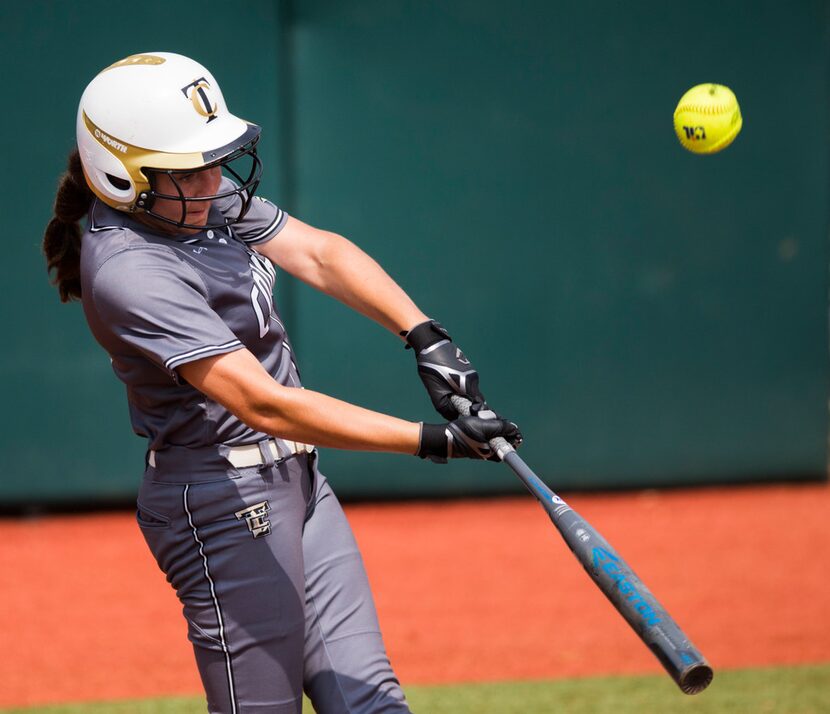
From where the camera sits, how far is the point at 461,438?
2867 mm

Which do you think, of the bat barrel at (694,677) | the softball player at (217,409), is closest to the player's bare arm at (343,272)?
the softball player at (217,409)

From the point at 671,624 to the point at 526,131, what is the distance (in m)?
5.58

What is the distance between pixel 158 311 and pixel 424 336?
29.7 inches

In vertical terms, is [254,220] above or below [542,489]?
above

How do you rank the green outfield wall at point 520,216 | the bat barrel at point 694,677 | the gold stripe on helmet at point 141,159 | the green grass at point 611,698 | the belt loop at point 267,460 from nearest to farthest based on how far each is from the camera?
the bat barrel at point 694,677, the gold stripe on helmet at point 141,159, the belt loop at point 267,460, the green grass at point 611,698, the green outfield wall at point 520,216

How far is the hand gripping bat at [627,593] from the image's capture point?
266 cm

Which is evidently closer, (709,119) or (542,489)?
(542,489)

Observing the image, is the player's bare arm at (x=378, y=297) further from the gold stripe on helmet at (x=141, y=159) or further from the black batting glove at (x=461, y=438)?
the gold stripe on helmet at (x=141, y=159)

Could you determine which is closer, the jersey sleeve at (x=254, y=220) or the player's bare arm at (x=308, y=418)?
the player's bare arm at (x=308, y=418)

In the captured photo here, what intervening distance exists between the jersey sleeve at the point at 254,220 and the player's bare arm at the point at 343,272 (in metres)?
0.03

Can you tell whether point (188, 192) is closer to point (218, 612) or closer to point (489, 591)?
point (218, 612)

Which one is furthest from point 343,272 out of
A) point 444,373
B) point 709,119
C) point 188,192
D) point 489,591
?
point 489,591

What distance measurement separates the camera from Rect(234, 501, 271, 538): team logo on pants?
2.98m

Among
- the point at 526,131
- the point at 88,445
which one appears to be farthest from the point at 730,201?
the point at 88,445
